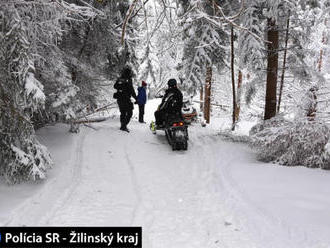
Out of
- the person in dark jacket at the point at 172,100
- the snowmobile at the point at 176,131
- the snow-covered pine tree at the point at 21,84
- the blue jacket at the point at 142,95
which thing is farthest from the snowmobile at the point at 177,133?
the blue jacket at the point at 142,95

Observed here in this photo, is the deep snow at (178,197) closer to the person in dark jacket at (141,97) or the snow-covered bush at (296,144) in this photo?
the snow-covered bush at (296,144)

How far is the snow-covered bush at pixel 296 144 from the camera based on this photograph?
7.84 metres

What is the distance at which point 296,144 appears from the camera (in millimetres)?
8164

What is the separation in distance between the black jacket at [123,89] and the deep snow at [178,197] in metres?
2.47

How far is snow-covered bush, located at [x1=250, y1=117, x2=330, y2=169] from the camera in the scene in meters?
7.84

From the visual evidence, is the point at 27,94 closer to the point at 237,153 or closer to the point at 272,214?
the point at 272,214

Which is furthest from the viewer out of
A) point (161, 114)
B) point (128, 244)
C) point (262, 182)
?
point (161, 114)

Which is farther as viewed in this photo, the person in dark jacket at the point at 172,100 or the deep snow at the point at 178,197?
the person in dark jacket at the point at 172,100

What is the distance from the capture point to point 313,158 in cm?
785

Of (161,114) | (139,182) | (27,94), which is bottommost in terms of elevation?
(139,182)

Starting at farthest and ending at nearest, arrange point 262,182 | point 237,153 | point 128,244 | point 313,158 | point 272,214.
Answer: point 237,153
point 313,158
point 262,182
point 272,214
point 128,244

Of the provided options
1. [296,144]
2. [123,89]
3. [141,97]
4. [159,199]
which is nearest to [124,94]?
[123,89]

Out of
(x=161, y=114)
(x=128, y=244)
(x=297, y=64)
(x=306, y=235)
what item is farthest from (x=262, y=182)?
(x=297, y=64)

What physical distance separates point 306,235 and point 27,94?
523 cm
